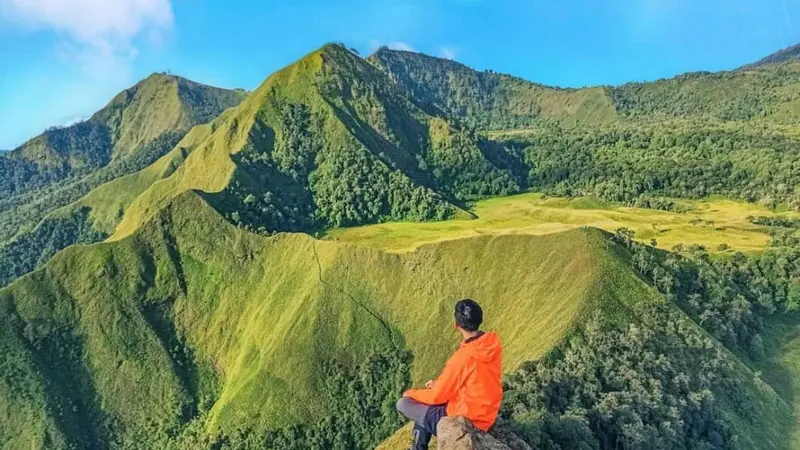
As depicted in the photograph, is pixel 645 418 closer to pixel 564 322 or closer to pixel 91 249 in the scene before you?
pixel 564 322

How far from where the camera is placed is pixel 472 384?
71.5 ft

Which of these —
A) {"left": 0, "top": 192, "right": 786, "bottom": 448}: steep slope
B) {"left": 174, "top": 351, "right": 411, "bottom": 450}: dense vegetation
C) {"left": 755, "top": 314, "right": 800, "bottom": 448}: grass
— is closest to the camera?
{"left": 755, "top": 314, "right": 800, "bottom": 448}: grass

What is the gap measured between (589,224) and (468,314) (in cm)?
13249

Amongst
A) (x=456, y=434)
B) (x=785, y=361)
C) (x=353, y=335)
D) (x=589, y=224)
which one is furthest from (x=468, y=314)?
(x=589, y=224)

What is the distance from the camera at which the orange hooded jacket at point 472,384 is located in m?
21.3

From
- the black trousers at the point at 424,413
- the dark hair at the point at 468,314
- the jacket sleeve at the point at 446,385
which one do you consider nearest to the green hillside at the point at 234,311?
the black trousers at the point at 424,413

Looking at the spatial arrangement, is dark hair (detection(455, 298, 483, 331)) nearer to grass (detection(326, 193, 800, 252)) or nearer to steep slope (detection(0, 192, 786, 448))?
steep slope (detection(0, 192, 786, 448))

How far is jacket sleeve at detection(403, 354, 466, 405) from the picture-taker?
70.5 ft

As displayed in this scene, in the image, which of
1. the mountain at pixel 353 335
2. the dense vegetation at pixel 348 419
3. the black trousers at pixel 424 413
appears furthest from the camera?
the dense vegetation at pixel 348 419

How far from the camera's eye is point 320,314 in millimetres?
113250

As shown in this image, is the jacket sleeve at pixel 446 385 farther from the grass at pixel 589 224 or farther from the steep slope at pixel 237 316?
the grass at pixel 589 224

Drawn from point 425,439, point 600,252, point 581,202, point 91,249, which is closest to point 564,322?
point 600,252

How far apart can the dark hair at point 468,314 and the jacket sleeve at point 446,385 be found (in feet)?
3.52

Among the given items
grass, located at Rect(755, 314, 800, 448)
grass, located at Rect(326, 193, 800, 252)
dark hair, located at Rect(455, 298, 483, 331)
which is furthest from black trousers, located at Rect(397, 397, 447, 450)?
grass, located at Rect(326, 193, 800, 252)
